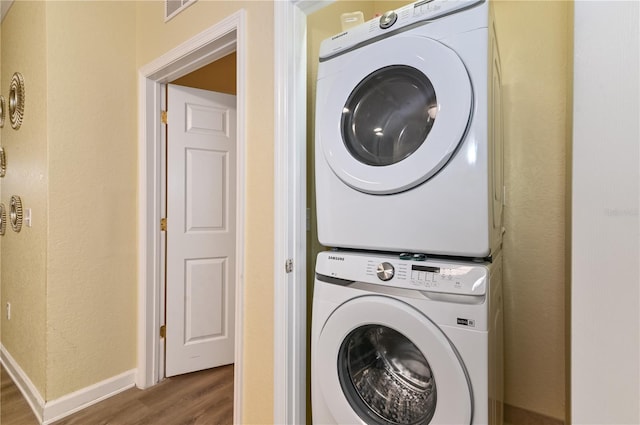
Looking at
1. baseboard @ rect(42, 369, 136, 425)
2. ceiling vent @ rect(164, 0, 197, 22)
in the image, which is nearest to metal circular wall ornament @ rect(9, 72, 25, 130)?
ceiling vent @ rect(164, 0, 197, 22)

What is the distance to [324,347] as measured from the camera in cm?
125

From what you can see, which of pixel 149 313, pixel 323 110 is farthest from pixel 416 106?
pixel 149 313

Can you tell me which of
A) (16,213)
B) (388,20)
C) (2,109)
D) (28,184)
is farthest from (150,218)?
(388,20)

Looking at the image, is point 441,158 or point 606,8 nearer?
point 606,8

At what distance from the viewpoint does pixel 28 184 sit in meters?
2.18

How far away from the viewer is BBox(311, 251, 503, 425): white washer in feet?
3.25

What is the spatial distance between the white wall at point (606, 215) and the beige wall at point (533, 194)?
3.41ft

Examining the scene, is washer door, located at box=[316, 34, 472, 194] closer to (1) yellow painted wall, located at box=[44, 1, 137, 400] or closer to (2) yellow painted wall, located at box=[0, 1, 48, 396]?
(1) yellow painted wall, located at box=[44, 1, 137, 400]

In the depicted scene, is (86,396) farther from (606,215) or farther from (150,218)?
(606,215)

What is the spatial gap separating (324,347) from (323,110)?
0.88 m

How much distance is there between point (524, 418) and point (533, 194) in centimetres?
108

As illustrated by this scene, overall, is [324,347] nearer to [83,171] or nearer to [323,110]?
[323,110]

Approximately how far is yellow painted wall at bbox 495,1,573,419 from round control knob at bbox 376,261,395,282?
936 millimetres

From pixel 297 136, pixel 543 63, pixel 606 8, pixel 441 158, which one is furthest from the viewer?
pixel 543 63
